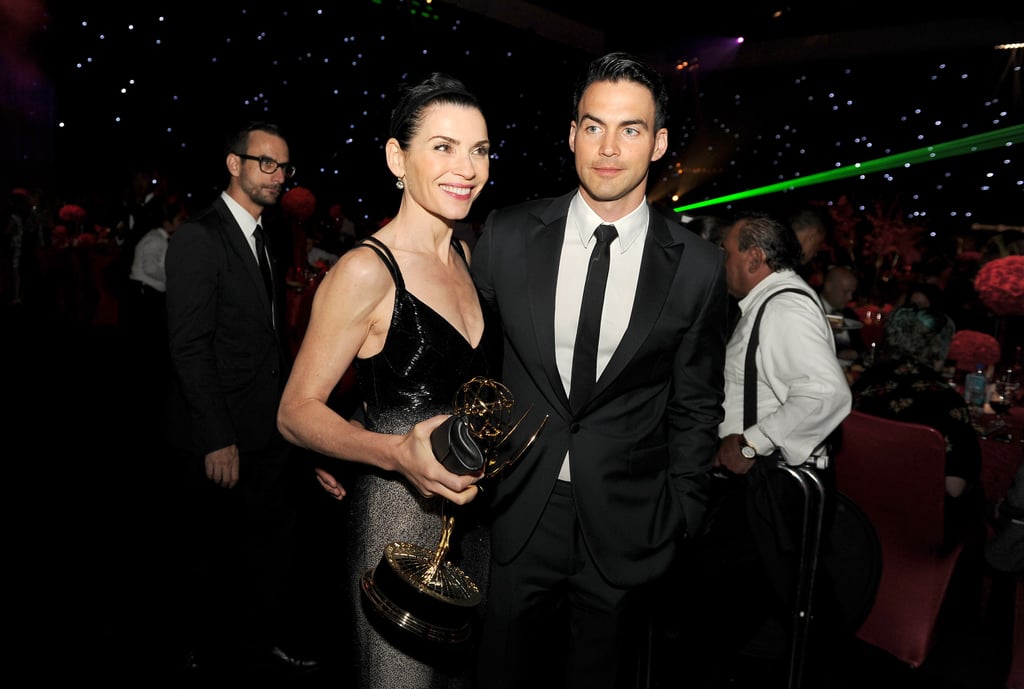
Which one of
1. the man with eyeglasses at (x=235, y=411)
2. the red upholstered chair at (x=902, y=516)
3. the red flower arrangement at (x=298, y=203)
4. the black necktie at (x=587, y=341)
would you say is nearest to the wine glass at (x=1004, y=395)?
the red upholstered chair at (x=902, y=516)

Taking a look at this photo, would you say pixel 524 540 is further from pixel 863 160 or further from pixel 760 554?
pixel 863 160

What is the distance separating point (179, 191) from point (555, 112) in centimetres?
559

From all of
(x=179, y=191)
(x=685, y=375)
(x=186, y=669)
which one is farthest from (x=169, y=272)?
(x=179, y=191)

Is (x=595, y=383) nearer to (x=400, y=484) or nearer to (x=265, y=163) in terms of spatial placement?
(x=400, y=484)

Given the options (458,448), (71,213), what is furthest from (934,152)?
(71,213)

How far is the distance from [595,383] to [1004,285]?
3542 millimetres

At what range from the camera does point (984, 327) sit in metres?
5.40

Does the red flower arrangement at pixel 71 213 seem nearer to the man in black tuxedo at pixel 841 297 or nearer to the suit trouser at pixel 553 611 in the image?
the man in black tuxedo at pixel 841 297

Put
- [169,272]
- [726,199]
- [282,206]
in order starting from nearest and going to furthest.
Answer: [169,272] → [282,206] → [726,199]

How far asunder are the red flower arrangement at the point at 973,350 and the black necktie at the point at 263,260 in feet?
12.0

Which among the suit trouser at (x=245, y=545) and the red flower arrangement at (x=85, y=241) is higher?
the red flower arrangement at (x=85, y=241)

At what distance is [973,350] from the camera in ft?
13.8

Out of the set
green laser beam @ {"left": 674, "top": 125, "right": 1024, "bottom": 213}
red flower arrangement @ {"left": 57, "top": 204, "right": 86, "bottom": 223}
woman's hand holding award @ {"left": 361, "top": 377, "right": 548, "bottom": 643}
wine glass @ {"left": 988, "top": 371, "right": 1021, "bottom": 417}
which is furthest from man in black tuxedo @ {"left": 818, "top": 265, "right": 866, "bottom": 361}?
red flower arrangement @ {"left": 57, "top": 204, "right": 86, "bottom": 223}

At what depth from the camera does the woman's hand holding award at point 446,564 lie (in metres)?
1.13
